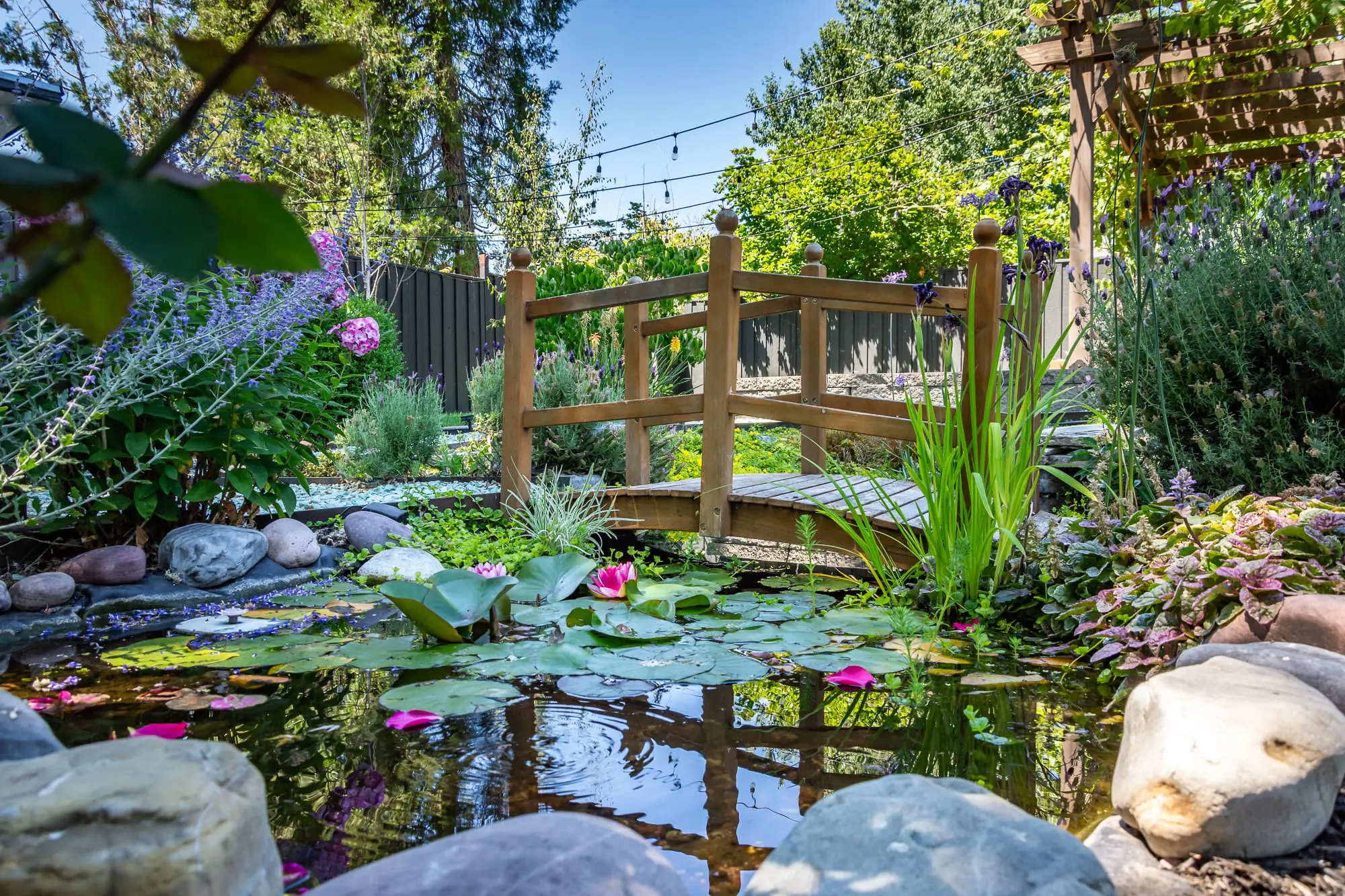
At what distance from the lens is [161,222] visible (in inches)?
11.4

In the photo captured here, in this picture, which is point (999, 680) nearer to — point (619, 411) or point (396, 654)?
point (396, 654)

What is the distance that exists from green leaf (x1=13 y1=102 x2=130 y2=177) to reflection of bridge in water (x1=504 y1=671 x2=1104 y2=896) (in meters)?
1.35

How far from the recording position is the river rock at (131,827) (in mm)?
865

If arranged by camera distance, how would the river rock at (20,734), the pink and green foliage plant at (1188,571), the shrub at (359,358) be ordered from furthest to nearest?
the shrub at (359,358), the pink and green foliage plant at (1188,571), the river rock at (20,734)

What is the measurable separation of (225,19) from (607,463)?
1347 cm

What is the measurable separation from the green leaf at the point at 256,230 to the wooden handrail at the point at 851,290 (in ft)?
10.1

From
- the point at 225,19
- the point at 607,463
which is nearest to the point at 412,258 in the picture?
the point at 225,19

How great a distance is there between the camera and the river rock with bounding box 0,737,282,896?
2.84 feet

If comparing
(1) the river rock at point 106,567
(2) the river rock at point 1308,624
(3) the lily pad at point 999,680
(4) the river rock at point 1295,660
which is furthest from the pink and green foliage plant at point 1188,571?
(1) the river rock at point 106,567

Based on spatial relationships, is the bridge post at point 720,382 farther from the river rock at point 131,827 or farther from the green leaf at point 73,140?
the green leaf at point 73,140

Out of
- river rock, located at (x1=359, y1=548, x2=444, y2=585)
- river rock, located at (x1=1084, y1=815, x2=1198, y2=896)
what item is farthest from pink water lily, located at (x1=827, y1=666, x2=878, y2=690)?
river rock, located at (x1=359, y1=548, x2=444, y2=585)

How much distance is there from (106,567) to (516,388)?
199cm

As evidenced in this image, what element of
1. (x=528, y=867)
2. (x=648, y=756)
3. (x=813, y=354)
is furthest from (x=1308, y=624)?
(x=813, y=354)

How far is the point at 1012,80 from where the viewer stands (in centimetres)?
2003
